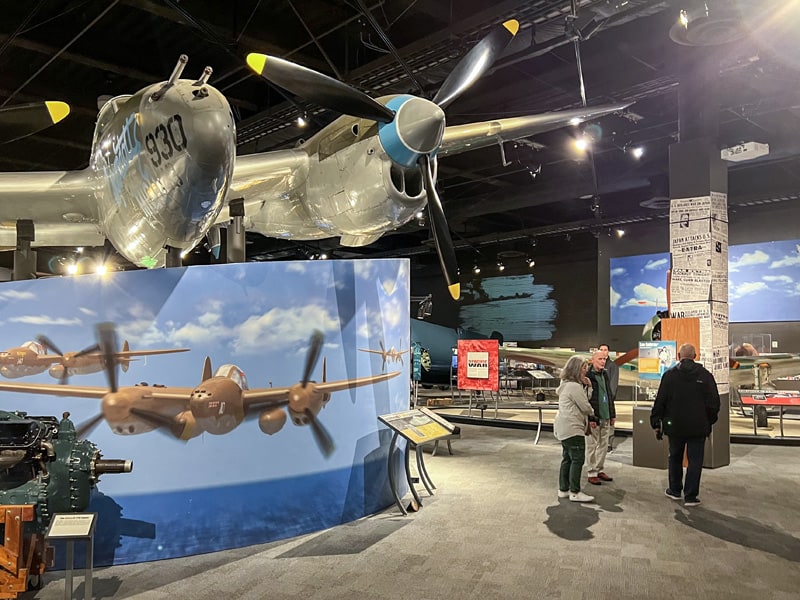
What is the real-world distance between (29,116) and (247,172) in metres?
1.71

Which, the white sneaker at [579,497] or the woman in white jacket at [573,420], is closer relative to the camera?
the woman in white jacket at [573,420]

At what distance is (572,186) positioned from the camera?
13.4 meters

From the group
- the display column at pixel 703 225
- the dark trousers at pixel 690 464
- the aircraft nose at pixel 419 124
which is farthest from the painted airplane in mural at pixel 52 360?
the display column at pixel 703 225

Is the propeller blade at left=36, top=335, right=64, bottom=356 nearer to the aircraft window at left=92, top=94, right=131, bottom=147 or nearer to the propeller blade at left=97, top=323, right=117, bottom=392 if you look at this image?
the propeller blade at left=97, top=323, right=117, bottom=392

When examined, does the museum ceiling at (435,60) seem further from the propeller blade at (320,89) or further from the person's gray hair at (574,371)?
the person's gray hair at (574,371)

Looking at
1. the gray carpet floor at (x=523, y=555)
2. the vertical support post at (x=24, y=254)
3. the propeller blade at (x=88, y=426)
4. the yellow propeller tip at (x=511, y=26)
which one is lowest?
the gray carpet floor at (x=523, y=555)

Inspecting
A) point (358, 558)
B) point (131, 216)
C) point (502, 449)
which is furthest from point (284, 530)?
point (502, 449)

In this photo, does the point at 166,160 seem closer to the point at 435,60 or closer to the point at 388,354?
the point at 388,354

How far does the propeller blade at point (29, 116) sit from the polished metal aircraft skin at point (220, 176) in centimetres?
36

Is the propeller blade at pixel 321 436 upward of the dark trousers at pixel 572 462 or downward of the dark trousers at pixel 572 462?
upward

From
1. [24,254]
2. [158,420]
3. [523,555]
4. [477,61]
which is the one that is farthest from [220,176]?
[523,555]

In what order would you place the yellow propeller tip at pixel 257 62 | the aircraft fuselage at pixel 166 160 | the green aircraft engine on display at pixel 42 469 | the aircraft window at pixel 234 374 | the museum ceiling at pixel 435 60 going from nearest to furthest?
the green aircraft engine on display at pixel 42 469 → the aircraft fuselage at pixel 166 160 → the yellow propeller tip at pixel 257 62 → the aircraft window at pixel 234 374 → the museum ceiling at pixel 435 60

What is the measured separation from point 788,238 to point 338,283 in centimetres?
1199

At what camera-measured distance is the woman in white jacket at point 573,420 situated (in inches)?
221
